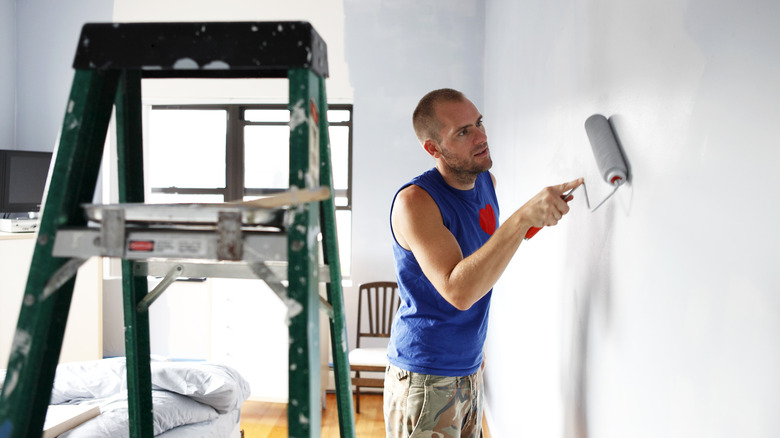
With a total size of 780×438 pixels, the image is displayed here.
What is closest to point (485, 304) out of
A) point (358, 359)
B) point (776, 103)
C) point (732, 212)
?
point (732, 212)

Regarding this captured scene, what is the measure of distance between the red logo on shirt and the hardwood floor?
1.95 meters

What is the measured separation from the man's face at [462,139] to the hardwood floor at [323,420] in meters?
2.12

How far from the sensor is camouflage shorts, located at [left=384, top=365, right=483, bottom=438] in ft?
4.70

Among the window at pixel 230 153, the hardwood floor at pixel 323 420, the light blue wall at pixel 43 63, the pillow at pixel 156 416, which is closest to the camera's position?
the pillow at pixel 156 416

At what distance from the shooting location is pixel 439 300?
146cm

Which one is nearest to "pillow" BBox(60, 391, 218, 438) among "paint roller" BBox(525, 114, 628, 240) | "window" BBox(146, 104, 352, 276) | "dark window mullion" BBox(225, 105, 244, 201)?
"paint roller" BBox(525, 114, 628, 240)

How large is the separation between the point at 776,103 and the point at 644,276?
41 cm

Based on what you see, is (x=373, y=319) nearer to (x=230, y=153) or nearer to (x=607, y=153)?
(x=230, y=153)

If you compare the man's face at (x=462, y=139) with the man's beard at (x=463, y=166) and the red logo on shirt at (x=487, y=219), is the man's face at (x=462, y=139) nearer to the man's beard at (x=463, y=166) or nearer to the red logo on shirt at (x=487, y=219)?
the man's beard at (x=463, y=166)

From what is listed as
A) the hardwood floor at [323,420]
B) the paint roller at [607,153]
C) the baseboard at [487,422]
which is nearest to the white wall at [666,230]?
the paint roller at [607,153]

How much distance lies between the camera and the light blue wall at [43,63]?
14.2 feet

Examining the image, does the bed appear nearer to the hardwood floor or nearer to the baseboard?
the hardwood floor

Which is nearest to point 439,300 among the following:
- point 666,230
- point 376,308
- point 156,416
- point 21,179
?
point 666,230

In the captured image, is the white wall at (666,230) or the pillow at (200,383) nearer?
the white wall at (666,230)
